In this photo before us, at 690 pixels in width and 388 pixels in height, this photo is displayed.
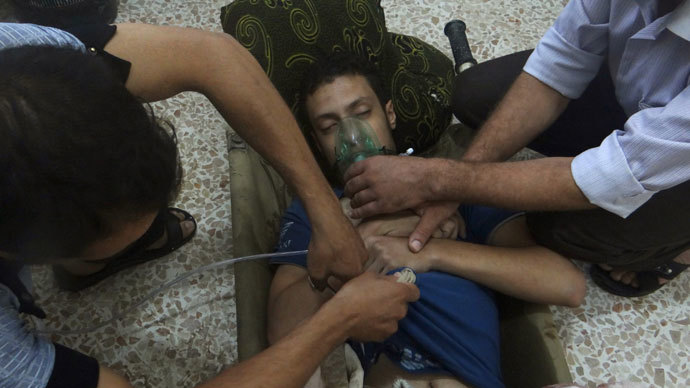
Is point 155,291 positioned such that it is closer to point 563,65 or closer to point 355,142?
point 355,142

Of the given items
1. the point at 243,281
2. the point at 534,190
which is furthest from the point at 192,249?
the point at 534,190

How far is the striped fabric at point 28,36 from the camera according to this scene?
84 centimetres

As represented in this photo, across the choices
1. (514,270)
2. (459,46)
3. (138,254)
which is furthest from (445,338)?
(459,46)

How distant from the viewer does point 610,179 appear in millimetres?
981

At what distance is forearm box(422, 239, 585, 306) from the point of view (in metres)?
1.17

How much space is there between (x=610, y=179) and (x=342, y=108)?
2.35 ft

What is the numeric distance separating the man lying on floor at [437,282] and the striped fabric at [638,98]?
27cm

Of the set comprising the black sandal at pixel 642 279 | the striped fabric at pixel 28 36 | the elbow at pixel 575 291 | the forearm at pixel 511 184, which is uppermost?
the striped fabric at pixel 28 36

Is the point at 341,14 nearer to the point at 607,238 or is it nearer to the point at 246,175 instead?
the point at 246,175

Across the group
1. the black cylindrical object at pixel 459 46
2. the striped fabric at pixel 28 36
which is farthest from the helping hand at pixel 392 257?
the black cylindrical object at pixel 459 46

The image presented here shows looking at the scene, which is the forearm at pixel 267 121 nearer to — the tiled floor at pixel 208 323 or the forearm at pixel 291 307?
the forearm at pixel 291 307

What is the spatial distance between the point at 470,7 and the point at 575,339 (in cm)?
157

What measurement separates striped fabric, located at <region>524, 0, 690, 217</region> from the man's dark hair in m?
0.58

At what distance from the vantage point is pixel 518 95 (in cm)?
133
